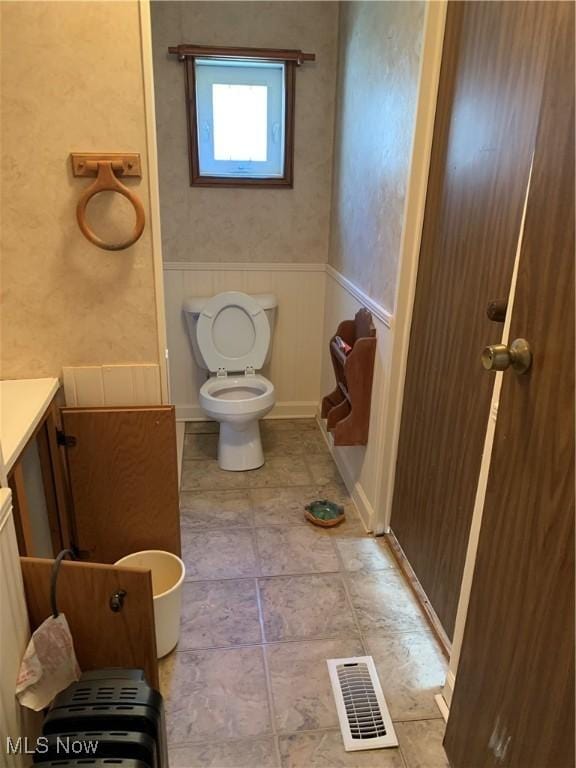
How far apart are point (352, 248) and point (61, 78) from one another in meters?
1.42

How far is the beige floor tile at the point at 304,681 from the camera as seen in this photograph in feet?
4.91

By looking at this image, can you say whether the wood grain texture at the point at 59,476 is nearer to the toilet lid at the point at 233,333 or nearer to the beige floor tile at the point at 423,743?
the beige floor tile at the point at 423,743

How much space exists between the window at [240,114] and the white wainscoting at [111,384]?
1.50 m

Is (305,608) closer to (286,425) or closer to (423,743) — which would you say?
(423,743)

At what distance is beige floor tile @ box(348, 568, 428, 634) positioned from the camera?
1809 millimetres

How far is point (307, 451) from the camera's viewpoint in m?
2.96

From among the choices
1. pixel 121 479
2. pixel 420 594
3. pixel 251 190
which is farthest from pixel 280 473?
pixel 251 190

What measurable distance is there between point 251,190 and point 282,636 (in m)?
2.15

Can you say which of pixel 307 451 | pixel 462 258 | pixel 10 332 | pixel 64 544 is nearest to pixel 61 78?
pixel 10 332

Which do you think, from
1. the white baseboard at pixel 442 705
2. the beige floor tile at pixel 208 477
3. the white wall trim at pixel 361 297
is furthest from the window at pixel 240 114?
the white baseboard at pixel 442 705

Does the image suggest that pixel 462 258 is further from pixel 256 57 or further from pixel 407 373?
pixel 256 57

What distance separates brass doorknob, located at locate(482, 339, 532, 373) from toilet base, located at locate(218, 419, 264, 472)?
1.82 m

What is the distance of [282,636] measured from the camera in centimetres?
176

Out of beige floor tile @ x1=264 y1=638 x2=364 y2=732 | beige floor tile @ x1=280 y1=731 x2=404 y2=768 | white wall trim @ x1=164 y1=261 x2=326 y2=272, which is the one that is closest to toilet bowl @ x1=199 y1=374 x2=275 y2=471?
white wall trim @ x1=164 y1=261 x2=326 y2=272
